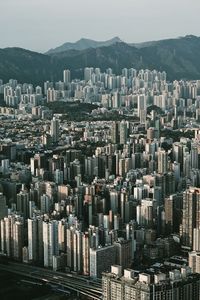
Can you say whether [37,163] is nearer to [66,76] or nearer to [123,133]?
[123,133]

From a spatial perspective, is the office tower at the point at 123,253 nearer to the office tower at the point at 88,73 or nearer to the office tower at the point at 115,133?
the office tower at the point at 115,133

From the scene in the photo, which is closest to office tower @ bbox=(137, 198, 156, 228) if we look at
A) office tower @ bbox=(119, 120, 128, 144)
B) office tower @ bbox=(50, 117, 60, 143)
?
office tower @ bbox=(119, 120, 128, 144)

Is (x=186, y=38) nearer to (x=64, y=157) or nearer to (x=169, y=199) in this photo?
(x=64, y=157)

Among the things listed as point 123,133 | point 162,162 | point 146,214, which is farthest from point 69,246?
point 123,133

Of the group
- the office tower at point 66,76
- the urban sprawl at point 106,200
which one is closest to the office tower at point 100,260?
the urban sprawl at point 106,200

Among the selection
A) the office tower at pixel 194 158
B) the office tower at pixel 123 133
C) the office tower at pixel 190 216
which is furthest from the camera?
the office tower at pixel 123 133

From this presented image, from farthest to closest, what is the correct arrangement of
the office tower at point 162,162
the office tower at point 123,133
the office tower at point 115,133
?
1. the office tower at point 115,133
2. the office tower at point 123,133
3. the office tower at point 162,162
